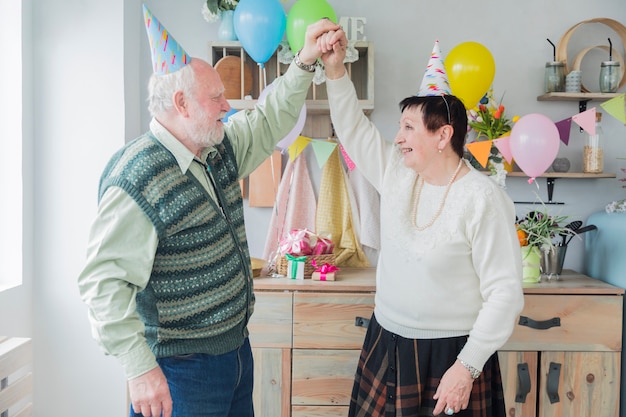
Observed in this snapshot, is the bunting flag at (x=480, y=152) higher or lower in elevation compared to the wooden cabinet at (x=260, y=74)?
lower

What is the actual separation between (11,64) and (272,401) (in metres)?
1.68

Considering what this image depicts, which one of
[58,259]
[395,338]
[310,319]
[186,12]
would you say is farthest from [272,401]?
[186,12]

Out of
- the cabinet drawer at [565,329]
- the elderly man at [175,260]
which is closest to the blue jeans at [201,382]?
the elderly man at [175,260]

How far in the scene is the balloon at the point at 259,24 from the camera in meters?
2.27

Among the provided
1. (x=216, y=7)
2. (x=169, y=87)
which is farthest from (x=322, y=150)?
(x=169, y=87)

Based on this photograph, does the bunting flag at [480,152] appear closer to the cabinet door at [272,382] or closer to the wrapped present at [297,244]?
the wrapped present at [297,244]

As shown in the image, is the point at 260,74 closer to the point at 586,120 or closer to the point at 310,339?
the point at 310,339

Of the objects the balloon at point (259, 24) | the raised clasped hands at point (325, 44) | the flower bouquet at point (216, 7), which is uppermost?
the flower bouquet at point (216, 7)

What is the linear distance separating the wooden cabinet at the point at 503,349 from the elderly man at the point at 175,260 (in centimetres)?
74

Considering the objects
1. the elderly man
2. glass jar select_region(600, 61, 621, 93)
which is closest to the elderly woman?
the elderly man

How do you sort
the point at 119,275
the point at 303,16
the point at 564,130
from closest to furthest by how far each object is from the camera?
1. the point at 119,275
2. the point at 303,16
3. the point at 564,130

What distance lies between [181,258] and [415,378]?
742mm

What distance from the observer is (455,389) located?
1.49 m

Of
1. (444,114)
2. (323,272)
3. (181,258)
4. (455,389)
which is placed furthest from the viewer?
(323,272)
